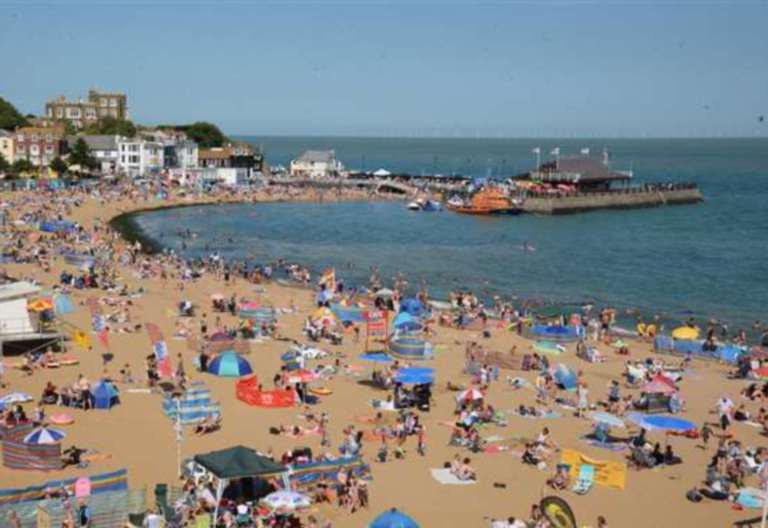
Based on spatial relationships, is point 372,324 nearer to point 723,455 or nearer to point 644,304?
point 723,455

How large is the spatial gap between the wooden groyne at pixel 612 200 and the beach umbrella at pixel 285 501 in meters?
63.5

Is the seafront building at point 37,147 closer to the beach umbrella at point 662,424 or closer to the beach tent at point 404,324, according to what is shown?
the beach tent at point 404,324

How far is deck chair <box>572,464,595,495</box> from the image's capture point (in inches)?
575

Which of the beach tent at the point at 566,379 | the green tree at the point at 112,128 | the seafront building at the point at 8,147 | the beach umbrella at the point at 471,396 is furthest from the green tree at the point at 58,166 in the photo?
the beach umbrella at the point at 471,396

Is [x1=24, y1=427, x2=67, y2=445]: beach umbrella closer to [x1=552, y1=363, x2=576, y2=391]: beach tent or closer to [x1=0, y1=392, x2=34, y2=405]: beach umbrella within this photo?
[x1=0, y1=392, x2=34, y2=405]: beach umbrella

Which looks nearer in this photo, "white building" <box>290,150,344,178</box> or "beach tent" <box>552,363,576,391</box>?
"beach tent" <box>552,363,576,391</box>

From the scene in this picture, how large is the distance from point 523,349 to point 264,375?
26.3ft

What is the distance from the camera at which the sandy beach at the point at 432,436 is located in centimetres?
1399

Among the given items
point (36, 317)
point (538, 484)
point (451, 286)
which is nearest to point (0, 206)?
point (451, 286)

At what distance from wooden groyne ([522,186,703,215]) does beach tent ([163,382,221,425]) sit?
5956cm

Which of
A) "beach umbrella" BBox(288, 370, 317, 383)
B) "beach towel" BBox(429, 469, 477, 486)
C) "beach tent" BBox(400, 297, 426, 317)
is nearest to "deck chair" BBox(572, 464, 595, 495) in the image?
"beach towel" BBox(429, 469, 477, 486)

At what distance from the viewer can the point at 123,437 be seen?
1616cm

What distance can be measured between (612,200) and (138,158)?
43.9m

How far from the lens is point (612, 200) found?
8050 centimetres
